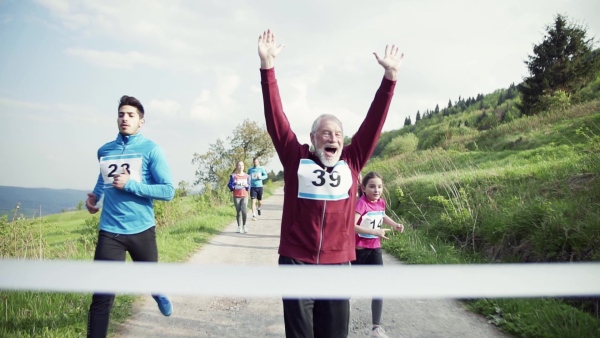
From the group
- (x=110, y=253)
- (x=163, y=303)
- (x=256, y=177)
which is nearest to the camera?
(x=110, y=253)

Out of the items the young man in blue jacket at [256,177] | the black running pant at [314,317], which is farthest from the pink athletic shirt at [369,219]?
the young man in blue jacket at [256,177]

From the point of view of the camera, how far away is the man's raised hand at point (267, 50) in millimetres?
2412

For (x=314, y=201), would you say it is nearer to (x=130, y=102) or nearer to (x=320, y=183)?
(x=320, y=183)

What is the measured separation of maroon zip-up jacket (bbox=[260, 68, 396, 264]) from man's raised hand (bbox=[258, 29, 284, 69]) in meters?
0.05

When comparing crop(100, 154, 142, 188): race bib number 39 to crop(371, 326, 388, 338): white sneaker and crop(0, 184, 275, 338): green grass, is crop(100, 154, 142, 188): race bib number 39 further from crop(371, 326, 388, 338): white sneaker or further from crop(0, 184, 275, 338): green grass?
crop(371, 326, 388, 338): white sneaker

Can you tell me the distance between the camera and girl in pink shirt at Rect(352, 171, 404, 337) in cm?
361

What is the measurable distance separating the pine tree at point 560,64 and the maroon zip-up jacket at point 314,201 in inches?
1218

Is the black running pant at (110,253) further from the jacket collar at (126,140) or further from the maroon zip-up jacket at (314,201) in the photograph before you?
the maroon zip-up jacket at (314,201)

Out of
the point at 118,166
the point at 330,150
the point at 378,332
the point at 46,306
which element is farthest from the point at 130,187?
the point at 378,332

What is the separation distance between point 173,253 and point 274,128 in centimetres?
525

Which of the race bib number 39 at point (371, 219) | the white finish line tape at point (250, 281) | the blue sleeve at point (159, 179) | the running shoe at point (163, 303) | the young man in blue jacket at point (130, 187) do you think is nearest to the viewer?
the white finish line tape at point (250, 281)

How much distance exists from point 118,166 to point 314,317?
6.71 feet

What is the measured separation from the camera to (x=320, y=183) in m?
2.34

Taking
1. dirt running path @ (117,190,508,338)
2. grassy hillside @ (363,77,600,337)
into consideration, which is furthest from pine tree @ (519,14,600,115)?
dirt running path @ (117,190,508,338)
